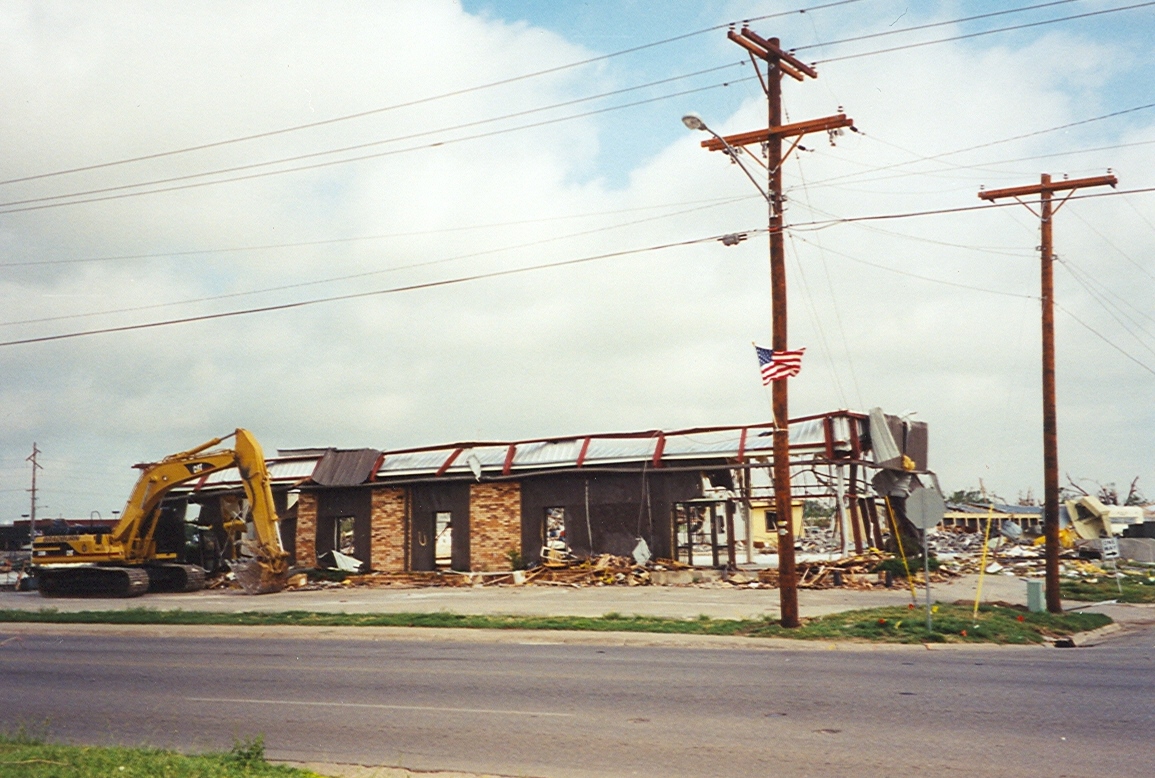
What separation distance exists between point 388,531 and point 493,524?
4.29 m

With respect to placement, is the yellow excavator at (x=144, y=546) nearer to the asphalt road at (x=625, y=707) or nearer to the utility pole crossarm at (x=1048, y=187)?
the asphalt road at (x=625, y=707)

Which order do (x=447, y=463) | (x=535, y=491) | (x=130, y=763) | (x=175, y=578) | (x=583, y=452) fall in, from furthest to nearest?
(x=447, y=463)
(x=535, y=491)
(x=583, y=452)
(x=175, y=578)
(x=130, y=763)

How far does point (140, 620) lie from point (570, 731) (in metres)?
16.9

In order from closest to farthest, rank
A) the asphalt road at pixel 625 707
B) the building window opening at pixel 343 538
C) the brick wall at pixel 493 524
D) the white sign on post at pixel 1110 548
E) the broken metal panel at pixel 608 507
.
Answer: the asphalt road at pixel 625 707 < the white sign on post at pixel 1110 548 < the broken metal panel at pixel 608 507 < the brick wall at pixel 493 524 < the building window opening at pixel 343 538

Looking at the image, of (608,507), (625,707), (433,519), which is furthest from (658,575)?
(625,707)

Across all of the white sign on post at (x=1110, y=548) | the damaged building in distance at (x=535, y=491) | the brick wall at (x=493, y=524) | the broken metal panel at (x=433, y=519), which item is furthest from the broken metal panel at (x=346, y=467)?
the white sign on post at (x=1110, y=548)

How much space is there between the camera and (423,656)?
16641 millimetres

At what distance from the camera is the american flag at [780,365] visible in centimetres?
1958

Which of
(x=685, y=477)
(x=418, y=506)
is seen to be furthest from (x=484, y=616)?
(x=418, y=506)

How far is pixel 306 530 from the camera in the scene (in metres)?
39.2

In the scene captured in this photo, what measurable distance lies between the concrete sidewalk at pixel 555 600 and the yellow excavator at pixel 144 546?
49 cm

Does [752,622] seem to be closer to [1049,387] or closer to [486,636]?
[486,636]

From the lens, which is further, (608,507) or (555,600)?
(608,507)

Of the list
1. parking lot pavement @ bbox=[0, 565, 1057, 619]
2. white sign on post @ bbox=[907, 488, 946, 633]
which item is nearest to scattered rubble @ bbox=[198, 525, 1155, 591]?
parking lot pavement @ bbox=[0, 565, 1057, 619]
